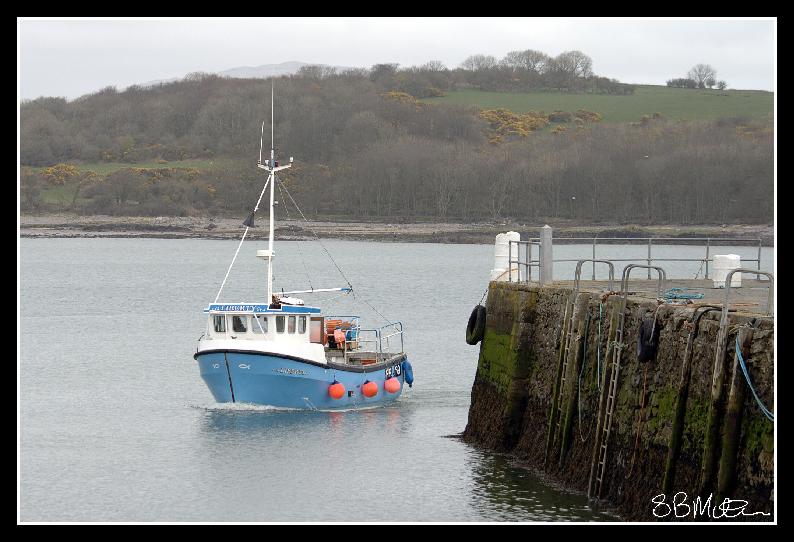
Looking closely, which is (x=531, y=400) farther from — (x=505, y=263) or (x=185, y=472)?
(x=185, y=472)

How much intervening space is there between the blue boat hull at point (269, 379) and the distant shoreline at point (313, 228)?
446 feet

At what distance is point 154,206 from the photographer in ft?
651

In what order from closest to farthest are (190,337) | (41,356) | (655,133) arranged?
(41,356)
(190,337)
(655,133)

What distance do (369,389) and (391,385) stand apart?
92 centimetres

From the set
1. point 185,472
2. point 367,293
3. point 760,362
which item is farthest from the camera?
point 367,293

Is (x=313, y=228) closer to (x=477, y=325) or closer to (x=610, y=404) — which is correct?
(x=477, y=325)

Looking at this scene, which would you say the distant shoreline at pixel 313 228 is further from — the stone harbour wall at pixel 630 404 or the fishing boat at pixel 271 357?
the stone harbour wall at pixel 630 404

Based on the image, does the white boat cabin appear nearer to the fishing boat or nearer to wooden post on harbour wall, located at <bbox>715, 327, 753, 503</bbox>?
the fishing boat

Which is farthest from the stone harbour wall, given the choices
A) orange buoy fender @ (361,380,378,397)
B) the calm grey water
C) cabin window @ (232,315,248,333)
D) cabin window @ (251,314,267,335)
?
cabin window @ (232,315,248,333)

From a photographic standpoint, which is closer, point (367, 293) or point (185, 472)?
point (185, 472)

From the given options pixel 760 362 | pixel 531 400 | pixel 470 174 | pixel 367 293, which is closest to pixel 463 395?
pixel 531 400

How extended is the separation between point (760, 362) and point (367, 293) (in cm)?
6633

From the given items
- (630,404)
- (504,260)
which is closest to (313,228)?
(504,260)

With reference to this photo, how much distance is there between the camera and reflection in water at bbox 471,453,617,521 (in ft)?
65.0
